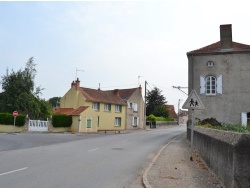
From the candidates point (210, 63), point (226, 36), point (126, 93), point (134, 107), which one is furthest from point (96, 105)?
point (226, 36)

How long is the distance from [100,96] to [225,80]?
94.4 feet

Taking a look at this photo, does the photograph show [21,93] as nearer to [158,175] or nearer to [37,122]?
[37,122]

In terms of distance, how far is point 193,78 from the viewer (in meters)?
32.9

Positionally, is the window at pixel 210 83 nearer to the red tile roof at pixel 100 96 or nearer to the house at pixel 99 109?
the house at pixel 99 109

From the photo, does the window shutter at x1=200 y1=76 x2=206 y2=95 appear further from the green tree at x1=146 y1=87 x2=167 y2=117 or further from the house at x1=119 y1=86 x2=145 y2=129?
the green tree at x1=146 y1=87 x2=167 y2=117

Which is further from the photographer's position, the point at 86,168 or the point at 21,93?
the point at 21,93

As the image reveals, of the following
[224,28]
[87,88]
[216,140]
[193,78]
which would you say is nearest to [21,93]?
[87,88]

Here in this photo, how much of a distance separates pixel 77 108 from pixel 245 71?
2812 cm

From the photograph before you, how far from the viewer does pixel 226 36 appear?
32.5 m

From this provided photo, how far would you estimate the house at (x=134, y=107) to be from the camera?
63.4 meters

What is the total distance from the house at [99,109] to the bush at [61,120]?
0.75 metres

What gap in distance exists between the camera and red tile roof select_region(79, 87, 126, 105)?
53822mm

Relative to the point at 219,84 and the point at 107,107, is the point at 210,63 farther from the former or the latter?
the point at 107,107

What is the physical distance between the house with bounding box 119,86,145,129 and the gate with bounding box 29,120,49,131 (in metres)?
20.0
